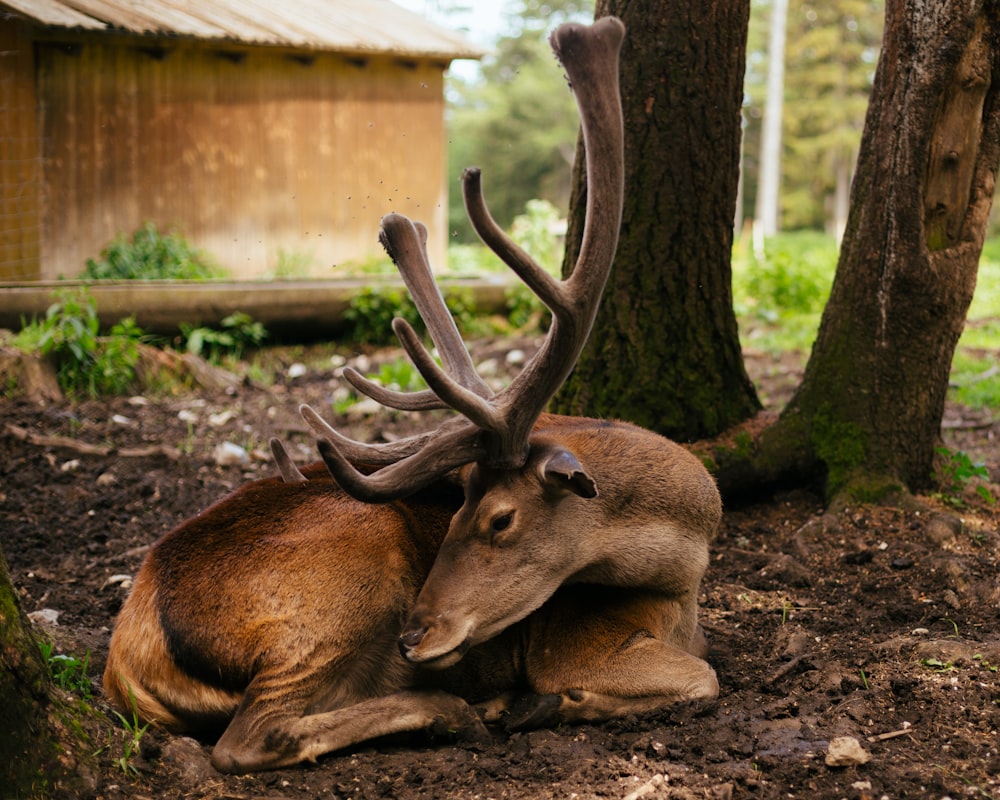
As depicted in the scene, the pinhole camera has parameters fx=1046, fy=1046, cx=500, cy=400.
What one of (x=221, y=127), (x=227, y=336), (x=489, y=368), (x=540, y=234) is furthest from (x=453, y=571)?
(x=221, y=127)

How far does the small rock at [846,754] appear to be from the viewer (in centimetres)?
315

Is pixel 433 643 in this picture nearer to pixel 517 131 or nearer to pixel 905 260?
pixel 905 260

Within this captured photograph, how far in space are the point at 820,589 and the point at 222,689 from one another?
109 inches

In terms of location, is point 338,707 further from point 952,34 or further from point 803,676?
point 952,34

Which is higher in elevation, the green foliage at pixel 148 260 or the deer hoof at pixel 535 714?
the green foliage at pixel 148 260

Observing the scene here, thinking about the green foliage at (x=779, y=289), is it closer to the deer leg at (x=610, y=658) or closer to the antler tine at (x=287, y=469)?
the deer leg at (x=610, y=658)

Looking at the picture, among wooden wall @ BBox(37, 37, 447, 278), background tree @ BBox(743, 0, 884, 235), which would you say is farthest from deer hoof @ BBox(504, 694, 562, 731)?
background tree @ BBox(743, 0, 884, 235)

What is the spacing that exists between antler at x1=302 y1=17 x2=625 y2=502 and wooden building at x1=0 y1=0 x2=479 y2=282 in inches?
319

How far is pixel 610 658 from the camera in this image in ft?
13.0

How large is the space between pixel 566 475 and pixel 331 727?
120cm

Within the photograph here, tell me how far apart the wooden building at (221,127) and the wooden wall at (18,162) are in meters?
0.02

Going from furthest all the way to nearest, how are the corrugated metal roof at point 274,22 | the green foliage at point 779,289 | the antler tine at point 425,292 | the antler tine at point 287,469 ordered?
the green foliage at point 779,289, the corrugated metal roof at point 274,22, the antler tine at point 425,292, the antler tine at point 287,469

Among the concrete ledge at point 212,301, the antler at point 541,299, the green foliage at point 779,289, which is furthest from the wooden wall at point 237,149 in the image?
the antler at point 541,299

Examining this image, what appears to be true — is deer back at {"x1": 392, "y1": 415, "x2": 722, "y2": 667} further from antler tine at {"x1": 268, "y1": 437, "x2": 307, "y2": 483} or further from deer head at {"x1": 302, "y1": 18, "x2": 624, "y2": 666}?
antler tine at {"x1": 268, "y1": 437, "x2": 307, "y2": 483}
